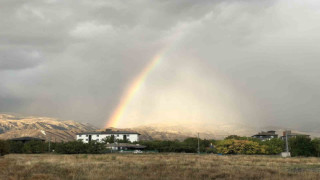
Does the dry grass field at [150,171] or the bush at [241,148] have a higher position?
the dry grass field at [150,171]

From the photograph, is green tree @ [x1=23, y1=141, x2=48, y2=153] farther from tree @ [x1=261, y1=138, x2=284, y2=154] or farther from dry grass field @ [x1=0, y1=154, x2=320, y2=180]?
tree @ [x1=261, y1=138, x2=284, y2=154]

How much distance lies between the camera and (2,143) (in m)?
77.6

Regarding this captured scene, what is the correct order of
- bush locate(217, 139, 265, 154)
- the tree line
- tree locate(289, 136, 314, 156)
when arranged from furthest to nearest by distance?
bush locate(217, 139, 265, 154), tree locate(289, 136, 314, 156), the tree line

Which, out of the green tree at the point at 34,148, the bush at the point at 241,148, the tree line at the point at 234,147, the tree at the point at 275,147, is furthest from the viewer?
the green tree at the point at 34,148

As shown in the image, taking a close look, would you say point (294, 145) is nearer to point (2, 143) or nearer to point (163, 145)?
point (163, 145)

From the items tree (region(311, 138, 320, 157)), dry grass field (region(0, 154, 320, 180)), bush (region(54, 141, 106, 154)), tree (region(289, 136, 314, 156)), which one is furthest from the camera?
tree (region(289, 136, 314, 156))

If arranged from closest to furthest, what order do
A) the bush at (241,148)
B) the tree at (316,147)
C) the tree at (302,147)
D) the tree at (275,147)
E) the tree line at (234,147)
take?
the tree line at (234,147)
the tree at (316,147)
the tree at (302,147)
the bush at (241,148)
the tree at (275,147)

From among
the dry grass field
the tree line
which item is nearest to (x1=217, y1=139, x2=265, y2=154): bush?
the tree line

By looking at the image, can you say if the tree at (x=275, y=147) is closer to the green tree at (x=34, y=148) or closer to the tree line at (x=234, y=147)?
the tree line at (x=234, y=147)

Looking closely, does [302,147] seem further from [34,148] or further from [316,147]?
[34,148]

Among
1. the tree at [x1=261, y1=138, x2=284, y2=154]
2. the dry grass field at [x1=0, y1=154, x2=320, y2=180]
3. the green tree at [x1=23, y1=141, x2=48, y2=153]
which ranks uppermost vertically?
the dry grass field at [x1=0, y1=154, x2=320, y2=180]

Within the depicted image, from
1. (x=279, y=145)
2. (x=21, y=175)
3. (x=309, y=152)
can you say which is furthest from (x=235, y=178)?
(x=279, y=145)

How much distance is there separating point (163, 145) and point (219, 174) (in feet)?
377

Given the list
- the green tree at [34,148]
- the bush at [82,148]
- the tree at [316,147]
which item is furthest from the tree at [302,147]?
the green tree at [34,148]
